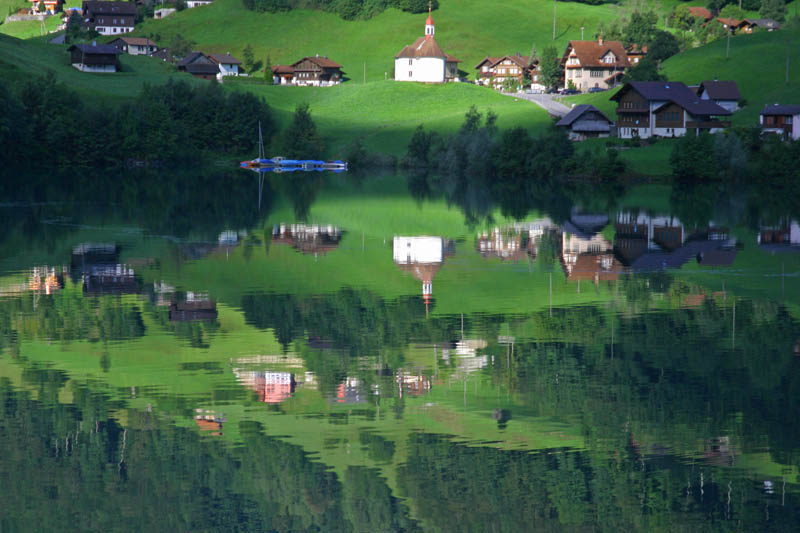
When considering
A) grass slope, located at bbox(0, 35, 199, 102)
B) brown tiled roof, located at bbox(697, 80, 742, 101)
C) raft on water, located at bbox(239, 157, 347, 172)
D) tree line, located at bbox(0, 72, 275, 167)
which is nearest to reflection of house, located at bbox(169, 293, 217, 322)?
tree line, located at bbox(0, 72, 275, 167)

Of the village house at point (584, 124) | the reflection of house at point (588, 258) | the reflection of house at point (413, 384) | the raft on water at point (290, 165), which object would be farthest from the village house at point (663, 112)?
the reflection of house at point (413, 384)

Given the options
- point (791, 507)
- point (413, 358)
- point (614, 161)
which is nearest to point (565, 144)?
point (614, 161)

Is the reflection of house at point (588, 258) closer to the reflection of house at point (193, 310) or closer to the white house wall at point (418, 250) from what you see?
the white house wall at point (418, 250)

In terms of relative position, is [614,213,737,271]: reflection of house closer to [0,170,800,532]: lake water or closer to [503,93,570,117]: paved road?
[0,170,800,532]: lake water

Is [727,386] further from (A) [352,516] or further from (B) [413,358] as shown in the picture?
(A) [352,516]

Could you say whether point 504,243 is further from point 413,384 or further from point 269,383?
point 269,383

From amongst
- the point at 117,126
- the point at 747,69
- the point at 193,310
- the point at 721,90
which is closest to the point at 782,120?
the point at 721,90
